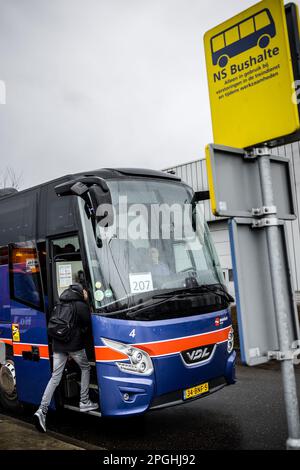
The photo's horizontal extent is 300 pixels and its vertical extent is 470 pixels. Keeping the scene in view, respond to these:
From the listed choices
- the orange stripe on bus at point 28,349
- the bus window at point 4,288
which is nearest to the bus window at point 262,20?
the orange stripe on bus at point 28,349

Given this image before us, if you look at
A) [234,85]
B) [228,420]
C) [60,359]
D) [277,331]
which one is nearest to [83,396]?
[60,359]

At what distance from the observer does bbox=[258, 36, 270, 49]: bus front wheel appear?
368cm

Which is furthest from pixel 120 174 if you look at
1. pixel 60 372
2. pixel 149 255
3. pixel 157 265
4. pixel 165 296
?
pixel 60 372

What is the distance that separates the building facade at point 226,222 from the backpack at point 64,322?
11.1 meters

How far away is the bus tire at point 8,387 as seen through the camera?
273 inches

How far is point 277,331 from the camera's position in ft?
12.2

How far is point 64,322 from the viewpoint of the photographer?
5.61m

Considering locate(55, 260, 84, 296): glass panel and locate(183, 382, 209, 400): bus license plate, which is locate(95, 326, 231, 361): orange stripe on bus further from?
locate(55, 260, 84, 296): glass panel

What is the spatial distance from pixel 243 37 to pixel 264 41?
220mm

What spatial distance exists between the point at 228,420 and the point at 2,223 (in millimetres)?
4641

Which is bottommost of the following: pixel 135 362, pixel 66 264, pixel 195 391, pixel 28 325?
pixel 195 391

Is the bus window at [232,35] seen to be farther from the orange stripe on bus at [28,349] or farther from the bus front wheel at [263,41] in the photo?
the orange stripe on bus at [28,349]

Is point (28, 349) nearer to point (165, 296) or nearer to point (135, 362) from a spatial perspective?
point (135, 362)

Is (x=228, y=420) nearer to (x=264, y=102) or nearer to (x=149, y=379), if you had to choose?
(x=149, y=379)
